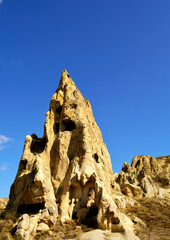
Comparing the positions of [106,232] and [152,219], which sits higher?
[152,219]

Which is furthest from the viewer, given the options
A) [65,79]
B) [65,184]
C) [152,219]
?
[65,79]

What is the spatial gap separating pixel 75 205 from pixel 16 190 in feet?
18.6

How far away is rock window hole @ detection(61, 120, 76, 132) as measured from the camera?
19.7 meters

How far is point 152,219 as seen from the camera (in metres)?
15.8

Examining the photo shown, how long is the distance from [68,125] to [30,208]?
836 cm

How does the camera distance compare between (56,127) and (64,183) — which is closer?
(64,183)

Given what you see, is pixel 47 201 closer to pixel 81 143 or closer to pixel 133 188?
pixel 81 143

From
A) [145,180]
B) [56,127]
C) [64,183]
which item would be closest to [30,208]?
[64,183]

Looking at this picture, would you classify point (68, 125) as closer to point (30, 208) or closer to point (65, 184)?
point (65, 184)

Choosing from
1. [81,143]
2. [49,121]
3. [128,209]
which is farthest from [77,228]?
[49,121]

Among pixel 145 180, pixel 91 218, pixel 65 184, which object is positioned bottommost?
pixel 91 218

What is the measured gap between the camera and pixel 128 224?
44.8 feet

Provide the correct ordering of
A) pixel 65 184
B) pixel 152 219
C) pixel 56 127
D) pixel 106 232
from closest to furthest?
pixel 106 232 → pixel 65 184 → pixel 152 219 → pixel 56 127

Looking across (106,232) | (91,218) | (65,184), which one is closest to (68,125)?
(65,184)
